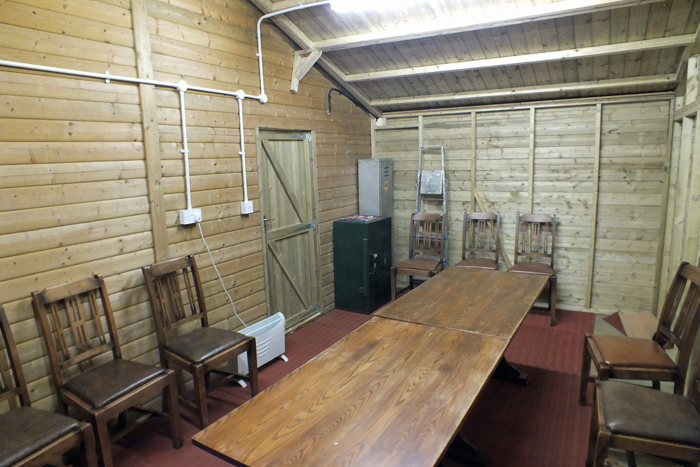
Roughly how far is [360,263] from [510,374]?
194 cm

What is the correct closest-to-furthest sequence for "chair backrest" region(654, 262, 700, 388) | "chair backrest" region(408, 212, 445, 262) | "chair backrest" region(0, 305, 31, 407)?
"chair backrest" region(0, 305, 31, 407) → "chair backrest" region(654, 262, 700, 388) → "chair backrest" region(408, 212, 445, 262)

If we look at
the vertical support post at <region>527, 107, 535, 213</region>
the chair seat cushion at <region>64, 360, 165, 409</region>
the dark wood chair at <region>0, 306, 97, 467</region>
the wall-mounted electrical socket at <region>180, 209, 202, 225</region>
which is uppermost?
the vertical support post at <region>527, 107, 535, 213</region>

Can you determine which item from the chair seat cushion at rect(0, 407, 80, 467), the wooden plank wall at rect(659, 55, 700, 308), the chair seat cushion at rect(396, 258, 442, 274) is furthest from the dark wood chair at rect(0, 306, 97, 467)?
the wooden plank wall at rect(659, 55, 700, 308)

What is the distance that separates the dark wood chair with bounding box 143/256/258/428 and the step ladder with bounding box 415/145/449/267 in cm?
285

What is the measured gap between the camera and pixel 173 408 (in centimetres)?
254

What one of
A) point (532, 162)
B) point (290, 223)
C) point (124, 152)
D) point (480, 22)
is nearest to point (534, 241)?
point (532, 162)

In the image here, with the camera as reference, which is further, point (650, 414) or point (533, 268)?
point (533, 268)

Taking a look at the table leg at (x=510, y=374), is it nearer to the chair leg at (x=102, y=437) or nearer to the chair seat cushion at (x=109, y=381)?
the chair seat cushion at (x=109, y=381)

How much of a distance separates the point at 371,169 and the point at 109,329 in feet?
10.7

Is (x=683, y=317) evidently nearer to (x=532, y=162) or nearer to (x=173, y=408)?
(x=532, y=162)

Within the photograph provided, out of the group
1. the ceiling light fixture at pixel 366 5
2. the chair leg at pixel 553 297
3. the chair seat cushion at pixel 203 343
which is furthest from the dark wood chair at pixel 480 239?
the chair seat cushion at pixel 203 343

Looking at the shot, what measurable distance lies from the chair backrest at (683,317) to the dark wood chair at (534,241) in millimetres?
1803

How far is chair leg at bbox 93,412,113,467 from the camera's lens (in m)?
2.13

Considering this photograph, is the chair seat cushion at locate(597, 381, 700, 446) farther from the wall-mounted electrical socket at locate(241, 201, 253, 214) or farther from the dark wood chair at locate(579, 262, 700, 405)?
the wall-mounted electrical socket at locate(241, 201, 253, 214)
